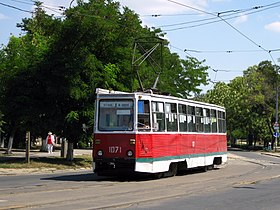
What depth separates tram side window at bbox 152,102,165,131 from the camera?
1920 centimetres

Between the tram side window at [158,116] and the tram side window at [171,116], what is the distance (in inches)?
15.7

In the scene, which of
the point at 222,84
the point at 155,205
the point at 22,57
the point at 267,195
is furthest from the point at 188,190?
the point at 222,84

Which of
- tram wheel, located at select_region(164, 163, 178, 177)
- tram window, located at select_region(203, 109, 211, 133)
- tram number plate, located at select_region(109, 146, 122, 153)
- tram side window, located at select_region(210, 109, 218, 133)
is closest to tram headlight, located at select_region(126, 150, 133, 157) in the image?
tram number plate, located at select_region(109, 146, 122, 153)

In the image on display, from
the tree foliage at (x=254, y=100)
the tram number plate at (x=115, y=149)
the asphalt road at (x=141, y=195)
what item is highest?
the tree foliage at (x=254, y=100)

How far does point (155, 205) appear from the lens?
40.0 feet

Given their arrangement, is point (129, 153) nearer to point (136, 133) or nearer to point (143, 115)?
point (136, 133)

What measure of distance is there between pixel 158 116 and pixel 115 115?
5.52 feet

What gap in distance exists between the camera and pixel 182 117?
854 inches

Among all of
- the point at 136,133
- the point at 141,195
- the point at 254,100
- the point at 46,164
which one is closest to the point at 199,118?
the point at 136,133

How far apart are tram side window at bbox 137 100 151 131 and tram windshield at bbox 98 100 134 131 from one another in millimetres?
294

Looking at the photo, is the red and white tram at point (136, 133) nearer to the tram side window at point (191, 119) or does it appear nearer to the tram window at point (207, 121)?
the tram side window at point (191, 119)

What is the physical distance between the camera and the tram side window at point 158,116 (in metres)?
19.2

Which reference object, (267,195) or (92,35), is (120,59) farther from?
(267,195)

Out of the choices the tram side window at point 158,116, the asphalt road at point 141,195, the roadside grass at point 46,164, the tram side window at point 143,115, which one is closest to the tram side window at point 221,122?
the roadside grass at point 46,164
